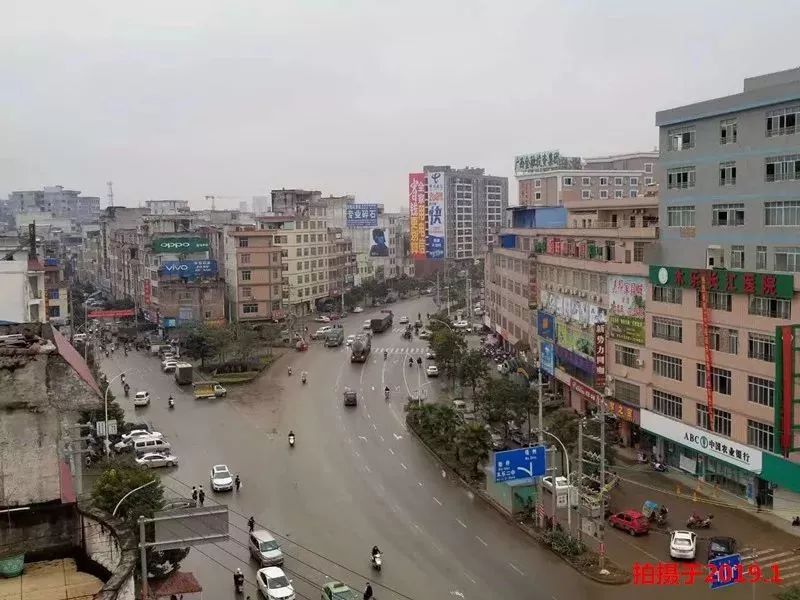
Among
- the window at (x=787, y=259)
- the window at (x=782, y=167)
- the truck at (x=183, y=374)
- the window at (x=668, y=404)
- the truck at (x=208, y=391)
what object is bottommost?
the truck at (x=208, y=391)

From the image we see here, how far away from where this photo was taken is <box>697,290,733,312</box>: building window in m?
28.3

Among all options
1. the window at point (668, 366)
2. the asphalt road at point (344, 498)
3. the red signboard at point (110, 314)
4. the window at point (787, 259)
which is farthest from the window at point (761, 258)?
the red signboard at point (110, 314)

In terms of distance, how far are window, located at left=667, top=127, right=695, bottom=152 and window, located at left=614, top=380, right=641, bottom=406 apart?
9.59 m

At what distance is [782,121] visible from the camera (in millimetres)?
26547

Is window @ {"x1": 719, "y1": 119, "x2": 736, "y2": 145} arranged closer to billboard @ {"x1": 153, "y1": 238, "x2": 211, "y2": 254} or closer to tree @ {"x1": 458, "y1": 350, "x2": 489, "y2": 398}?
tree @ {"x1": 458, "y1": 350, "x2": 489, "y2": 398}

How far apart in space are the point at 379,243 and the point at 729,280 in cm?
7020

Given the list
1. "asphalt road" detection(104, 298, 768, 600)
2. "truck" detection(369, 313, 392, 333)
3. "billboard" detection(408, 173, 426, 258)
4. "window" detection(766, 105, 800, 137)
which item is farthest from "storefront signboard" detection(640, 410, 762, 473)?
"billboard" detection(408, 173, 426, 258)

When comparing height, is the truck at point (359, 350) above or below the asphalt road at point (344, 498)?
above

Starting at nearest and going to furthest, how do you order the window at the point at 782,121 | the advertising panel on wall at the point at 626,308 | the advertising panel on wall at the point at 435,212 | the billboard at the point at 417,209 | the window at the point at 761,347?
the window at the point at 782,121
the window at the point at 761,347
the advertising panel on wall at the point at 626,308
the advertising panel on wall at the point at 435,212
the billboard at the point at 417,209

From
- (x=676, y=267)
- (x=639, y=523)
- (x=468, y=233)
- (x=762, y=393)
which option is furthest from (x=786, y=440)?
(x=468, y=233)

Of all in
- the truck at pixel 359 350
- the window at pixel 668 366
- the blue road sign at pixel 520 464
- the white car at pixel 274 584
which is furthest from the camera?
the truck at pixel 359 350

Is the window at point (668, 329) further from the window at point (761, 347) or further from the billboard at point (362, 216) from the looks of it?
the billboard at point (362, 216)

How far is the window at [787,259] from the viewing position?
2616cm

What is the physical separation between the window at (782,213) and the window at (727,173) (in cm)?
181
